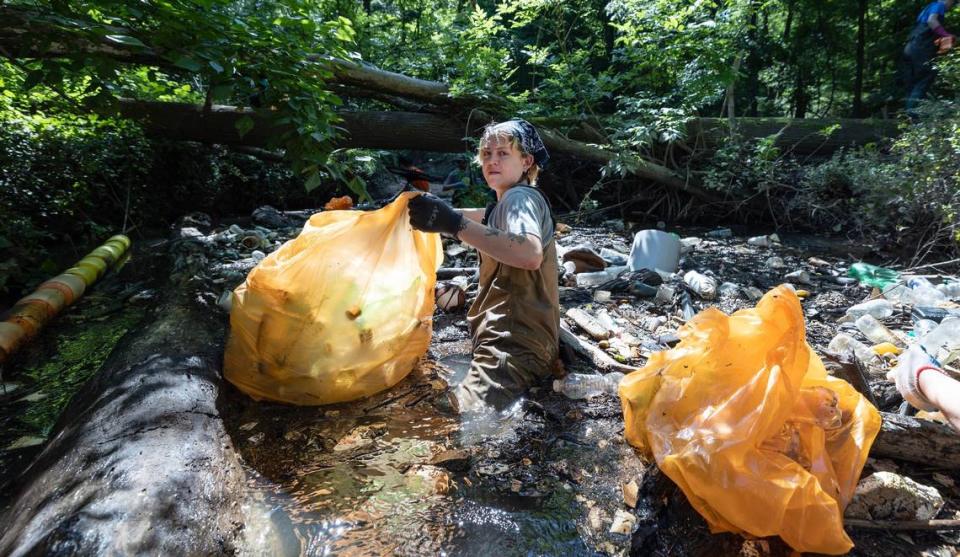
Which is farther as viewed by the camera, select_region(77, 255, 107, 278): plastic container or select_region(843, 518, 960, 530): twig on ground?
select_region(77, 255, 107, 278): plastic container

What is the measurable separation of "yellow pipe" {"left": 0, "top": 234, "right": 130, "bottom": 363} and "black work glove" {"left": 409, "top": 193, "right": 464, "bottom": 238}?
7.74 feet

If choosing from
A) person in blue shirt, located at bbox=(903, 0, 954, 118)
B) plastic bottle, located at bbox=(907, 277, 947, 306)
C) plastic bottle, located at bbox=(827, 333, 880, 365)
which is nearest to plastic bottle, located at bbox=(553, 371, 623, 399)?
plastic bottle, located at bbox=(827, 333, 880, 365)

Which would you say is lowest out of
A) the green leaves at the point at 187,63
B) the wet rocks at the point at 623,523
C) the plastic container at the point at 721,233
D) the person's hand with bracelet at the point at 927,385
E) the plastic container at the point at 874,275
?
the plastic container at the point at 721,233

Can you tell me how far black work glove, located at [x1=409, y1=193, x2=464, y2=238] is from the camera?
1.69 metres

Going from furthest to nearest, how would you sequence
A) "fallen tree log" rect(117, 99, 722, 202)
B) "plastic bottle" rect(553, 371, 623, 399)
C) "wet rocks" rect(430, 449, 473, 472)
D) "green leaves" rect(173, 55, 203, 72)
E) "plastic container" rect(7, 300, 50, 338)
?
"fallen tree log" rect(117, 99, 722, 202)
"plastic container" rect(7, 300, 50, 338)
"plastic bottle" rect(553, 371, 623, 399)
"green leaves" rect(173, 55, 203, 72)
"wet rocks" rect(430, 449, 473, 472)

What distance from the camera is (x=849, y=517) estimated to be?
1.26m

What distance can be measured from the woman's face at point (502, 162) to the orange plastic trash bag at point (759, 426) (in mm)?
912

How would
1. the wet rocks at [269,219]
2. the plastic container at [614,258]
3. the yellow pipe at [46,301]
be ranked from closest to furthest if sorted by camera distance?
the yellow pipe at [46,301] → the plastic container at [614,258] → the wet rocks at [269,219]

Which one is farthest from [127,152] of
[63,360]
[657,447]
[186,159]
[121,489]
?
[657,447]

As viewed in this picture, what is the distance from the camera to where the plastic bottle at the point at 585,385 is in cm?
202

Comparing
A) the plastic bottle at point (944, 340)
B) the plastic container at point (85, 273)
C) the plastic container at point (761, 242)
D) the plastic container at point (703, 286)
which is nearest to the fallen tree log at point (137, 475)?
the plastic container at point (85, 273)

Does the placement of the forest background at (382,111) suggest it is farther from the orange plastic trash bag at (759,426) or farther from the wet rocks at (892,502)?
the wet rocks at (892,502)

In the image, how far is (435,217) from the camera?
1.70 metres

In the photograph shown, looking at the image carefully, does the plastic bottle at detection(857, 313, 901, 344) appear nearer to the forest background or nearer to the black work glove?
the forest background
